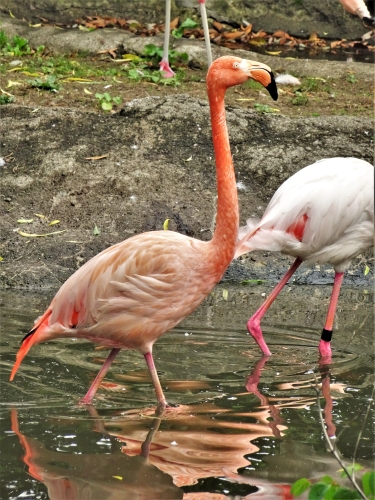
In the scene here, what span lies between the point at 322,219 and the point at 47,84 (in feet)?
11.9

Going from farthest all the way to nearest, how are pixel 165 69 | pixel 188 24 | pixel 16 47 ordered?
1. pixel 188 24
2. pixel 16 47
3. pixel 165 69

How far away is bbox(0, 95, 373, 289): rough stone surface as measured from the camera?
225 inches

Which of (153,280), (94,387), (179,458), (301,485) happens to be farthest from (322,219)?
(301,485)

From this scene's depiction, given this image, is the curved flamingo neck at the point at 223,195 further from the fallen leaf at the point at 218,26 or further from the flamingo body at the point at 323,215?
the fallen leaf at the point at 218,26

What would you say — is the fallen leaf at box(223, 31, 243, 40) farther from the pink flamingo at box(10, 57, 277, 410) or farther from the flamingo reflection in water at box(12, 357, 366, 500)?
the flamingo reflection in water at box(12, 357, 366, 500)

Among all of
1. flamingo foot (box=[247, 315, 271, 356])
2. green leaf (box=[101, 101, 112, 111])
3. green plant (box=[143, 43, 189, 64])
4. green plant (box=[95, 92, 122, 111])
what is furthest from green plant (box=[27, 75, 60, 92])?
flamingo foot (box=[247, 315, 271, 356])

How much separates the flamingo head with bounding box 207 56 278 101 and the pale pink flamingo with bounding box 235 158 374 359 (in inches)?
34.1

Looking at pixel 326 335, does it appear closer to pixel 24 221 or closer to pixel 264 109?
pixel 24 221

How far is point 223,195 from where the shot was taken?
3.64 metres

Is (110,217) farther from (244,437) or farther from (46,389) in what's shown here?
(244,437)

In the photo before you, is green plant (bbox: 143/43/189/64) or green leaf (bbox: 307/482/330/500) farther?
green plant (bbox: 143/43/189/64)

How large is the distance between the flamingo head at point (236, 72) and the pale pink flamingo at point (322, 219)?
87cm

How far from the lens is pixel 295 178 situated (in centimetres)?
457

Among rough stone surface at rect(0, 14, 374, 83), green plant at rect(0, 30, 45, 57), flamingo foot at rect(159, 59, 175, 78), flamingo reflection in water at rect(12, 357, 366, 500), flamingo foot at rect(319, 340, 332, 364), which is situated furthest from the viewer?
rough stone surface at rect(0, 14, 374, 83)
